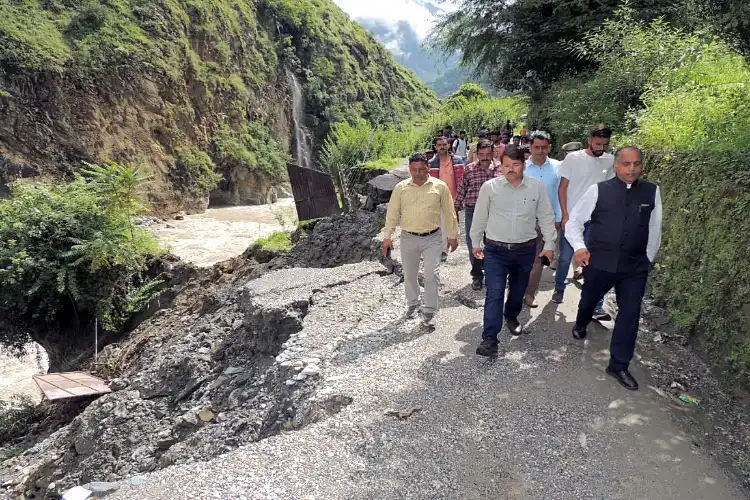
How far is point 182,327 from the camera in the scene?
877cm

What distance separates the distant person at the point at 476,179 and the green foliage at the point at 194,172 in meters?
24.8

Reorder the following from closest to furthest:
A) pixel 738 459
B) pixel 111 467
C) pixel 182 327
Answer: pixel 738 459 → pixel 111 467 → pixel 182 327

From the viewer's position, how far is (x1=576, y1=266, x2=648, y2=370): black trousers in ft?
11.7

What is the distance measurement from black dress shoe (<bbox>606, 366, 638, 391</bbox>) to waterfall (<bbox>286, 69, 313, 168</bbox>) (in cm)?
3638

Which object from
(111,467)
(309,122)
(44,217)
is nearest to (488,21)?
(44,217)

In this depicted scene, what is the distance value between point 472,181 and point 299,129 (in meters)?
36.0

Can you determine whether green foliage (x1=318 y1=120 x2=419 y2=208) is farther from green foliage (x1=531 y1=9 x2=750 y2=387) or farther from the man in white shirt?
the man in white shirt

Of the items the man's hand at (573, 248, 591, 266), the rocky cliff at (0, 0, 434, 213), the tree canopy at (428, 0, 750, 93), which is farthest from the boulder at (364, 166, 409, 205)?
the rocky cliff at (0, 0, 434, 213)

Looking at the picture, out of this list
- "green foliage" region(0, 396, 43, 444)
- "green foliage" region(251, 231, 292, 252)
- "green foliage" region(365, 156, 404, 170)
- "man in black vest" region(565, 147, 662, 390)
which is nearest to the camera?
"man in black vest" region(565, 147, 662, 390)

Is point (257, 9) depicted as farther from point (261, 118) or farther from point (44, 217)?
point (44, 217)

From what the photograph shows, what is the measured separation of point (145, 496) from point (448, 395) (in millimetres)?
2085

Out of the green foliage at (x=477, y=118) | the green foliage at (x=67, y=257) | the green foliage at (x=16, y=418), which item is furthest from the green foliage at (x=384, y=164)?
Answer: the green foliage at (x=16, y=418)

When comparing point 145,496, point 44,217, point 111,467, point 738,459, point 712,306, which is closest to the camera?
point 145,496

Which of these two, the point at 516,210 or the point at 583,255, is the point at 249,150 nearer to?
the point at 516,210
